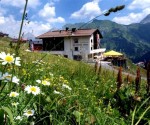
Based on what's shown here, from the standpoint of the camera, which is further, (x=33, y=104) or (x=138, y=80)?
(x=138, y=80)

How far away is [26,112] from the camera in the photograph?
3.16 m

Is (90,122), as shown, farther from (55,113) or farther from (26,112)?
(26,112)

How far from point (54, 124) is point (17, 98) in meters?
0.53

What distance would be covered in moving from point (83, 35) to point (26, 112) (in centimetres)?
8889

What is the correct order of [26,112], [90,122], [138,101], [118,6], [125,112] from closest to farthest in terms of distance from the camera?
[118,6]
[26,112]
[90,122]
[138,101]
[125,112]

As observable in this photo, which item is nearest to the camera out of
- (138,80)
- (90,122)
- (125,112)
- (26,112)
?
(26,112)

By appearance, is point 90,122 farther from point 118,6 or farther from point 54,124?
point 118,6

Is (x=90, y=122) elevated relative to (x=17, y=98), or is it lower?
lower

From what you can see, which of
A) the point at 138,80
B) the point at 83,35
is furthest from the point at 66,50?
the point at 138,80

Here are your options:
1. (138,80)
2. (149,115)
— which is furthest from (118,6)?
(138,80)

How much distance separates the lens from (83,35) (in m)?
91.7

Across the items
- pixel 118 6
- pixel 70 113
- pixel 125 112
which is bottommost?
pixel 125 112

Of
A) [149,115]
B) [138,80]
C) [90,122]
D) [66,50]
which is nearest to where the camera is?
[90,122]

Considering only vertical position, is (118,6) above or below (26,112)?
above
